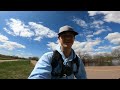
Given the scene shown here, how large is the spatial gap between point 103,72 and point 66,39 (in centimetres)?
44

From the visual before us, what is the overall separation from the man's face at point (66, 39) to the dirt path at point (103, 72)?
0.26 m

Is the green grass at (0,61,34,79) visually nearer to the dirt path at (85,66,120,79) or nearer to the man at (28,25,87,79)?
the man at (28,25,87,79)

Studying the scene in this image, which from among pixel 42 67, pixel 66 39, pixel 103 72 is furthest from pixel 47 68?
pixel 103 72

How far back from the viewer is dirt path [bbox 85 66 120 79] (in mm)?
1434

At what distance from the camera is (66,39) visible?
4.48ft

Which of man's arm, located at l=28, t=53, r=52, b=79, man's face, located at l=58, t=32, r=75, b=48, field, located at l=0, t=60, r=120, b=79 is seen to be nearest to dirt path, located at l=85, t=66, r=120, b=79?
field, located at l=0, t=60, r=120, b=79

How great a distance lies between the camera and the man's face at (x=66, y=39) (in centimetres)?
135

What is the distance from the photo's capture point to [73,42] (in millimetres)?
1419

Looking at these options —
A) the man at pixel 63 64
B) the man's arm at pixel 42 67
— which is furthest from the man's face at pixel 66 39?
the man's arm at pixel 42 67

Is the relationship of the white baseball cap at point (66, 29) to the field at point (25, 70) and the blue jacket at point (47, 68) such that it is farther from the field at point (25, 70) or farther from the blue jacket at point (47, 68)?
the field at point (25, 70)

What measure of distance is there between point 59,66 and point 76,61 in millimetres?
144
